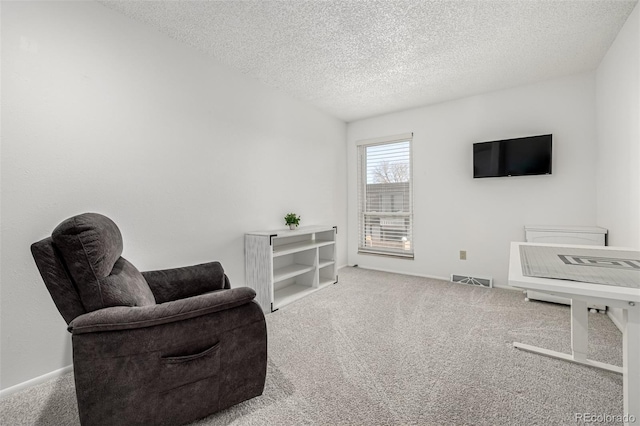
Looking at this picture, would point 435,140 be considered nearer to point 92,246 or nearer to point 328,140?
point 328,140

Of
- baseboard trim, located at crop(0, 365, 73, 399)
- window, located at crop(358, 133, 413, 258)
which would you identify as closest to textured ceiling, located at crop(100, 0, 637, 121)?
window, located at crop(358, 133, 413, 258)

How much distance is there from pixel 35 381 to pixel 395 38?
354 cm

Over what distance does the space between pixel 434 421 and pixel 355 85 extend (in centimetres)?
319

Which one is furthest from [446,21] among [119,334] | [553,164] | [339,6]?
[119,334]

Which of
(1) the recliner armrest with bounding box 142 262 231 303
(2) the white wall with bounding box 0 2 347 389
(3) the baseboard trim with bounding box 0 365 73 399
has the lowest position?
(3) the baseboard trim with bounding box 0 365 73 399

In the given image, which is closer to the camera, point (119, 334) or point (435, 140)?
point (119, 334)

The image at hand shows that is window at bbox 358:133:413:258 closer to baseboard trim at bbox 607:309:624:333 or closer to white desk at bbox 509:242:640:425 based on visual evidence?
baseboard trim at bbox 607:309:624:333

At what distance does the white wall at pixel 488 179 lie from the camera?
3006 mm

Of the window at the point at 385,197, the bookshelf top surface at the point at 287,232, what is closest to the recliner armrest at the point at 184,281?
the bookshelf top surface at the point at 287,232

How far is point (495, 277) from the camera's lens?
3459 mm

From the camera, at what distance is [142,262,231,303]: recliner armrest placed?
6.10 feet

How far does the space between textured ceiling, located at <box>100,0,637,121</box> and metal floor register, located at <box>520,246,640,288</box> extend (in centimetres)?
176

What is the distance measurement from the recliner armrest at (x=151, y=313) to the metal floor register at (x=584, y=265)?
4.62 ft

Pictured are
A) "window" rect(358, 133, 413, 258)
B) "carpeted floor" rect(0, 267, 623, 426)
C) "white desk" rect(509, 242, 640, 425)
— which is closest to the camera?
"white desk" rect(509, 242, 640, 425)
